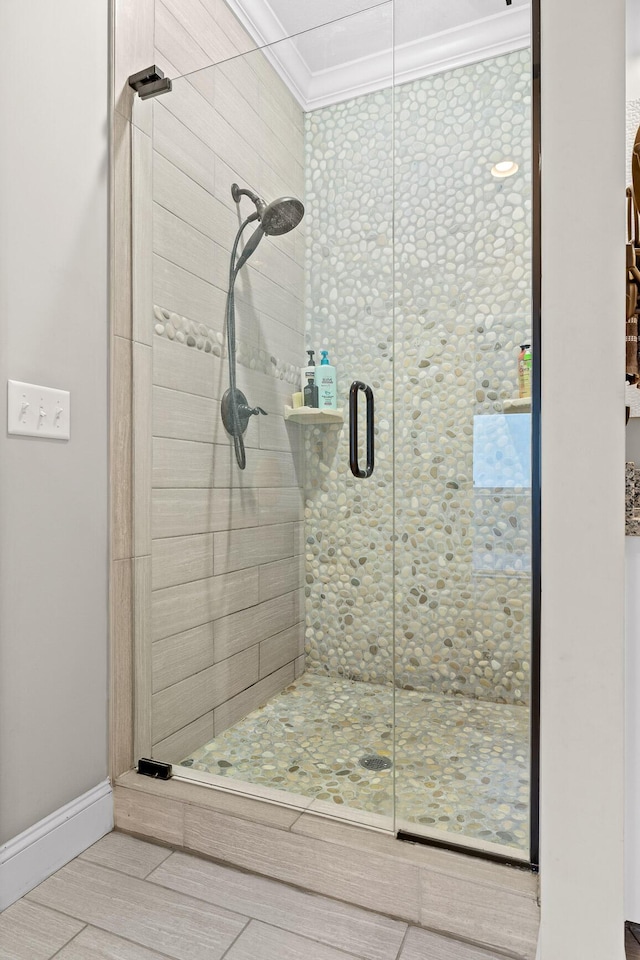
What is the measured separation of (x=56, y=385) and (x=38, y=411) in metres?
0.09

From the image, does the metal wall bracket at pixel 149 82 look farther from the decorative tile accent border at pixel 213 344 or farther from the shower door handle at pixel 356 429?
the shower door handle at pixel 356 429

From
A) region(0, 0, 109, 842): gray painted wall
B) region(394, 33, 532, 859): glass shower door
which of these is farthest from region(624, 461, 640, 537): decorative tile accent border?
region(0, 0, 109, 842): gray painted wall

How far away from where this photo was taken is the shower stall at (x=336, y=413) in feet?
4.16

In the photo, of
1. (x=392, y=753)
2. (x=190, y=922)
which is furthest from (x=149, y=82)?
(x=190, y=922)

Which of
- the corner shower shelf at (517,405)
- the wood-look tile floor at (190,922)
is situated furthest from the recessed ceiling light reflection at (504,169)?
the wood-look tile floor at (190,922)

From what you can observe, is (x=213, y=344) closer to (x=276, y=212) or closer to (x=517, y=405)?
(x=276, y=212)

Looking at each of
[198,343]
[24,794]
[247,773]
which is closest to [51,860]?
[24,794]

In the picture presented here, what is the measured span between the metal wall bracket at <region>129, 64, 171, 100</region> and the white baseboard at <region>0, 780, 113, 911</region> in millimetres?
1819

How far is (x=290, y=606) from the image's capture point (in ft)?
5.46

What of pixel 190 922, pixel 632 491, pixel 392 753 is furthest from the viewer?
pixel 392 753

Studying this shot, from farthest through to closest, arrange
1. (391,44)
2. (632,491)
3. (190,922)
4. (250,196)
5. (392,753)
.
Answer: (250,196), (391,44), (392,753), (632,491), (190,922)

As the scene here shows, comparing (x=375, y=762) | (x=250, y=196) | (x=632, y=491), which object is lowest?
(x=375, y=762)

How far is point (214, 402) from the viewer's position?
1.61 meters

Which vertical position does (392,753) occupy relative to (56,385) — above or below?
below
